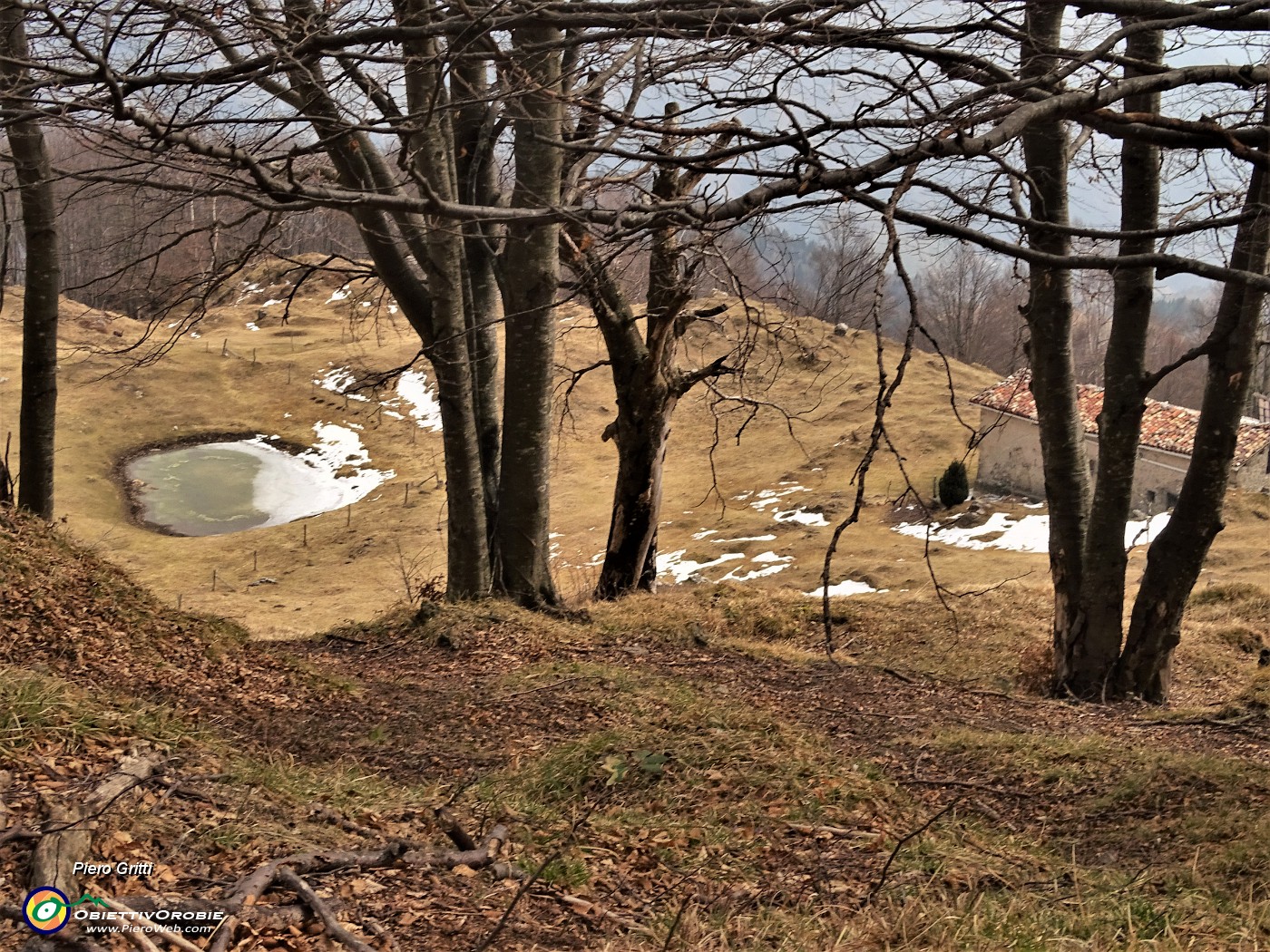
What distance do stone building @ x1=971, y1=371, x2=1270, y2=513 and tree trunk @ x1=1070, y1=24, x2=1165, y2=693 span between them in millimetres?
20123

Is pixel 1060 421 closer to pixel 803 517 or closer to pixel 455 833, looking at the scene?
pixel 455 833

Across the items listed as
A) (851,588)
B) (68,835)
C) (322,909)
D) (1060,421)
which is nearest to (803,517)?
(851,588)

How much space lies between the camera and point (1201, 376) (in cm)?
6128

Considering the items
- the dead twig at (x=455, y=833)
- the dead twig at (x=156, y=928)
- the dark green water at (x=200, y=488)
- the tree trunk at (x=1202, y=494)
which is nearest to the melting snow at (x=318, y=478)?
the dark green water at (x=200, y=488)

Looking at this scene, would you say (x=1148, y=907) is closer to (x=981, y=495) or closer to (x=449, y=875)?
(x=449, y=875)

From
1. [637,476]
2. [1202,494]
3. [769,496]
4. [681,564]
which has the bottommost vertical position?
A: [769,496]

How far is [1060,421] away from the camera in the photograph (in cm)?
841

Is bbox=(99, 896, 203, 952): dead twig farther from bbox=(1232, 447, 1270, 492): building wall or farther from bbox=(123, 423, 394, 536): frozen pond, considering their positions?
bbox=(1232, 447, 1270, 492): building wall

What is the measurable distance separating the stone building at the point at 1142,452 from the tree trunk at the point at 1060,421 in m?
19.8

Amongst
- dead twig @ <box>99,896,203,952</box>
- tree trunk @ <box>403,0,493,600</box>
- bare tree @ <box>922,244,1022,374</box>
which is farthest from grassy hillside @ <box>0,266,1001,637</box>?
dead twig @ <box>99,896,203,952</box>

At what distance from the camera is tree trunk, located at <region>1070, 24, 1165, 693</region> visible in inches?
304

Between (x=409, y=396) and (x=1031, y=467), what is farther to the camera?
(x=409, y=396)

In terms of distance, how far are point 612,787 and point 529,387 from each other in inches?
195

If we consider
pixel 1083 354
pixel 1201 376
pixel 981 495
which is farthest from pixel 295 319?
pixel 1201 376
